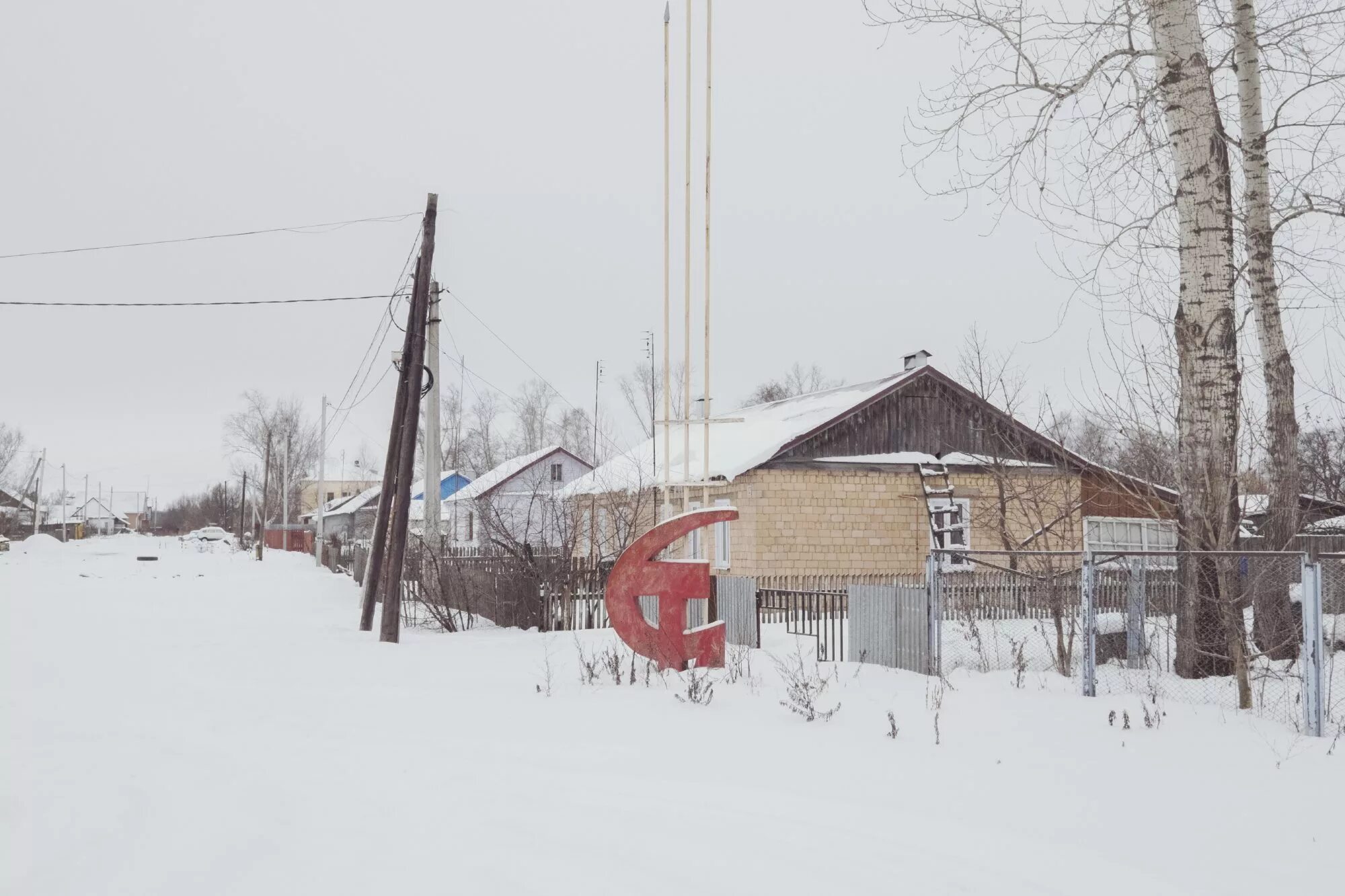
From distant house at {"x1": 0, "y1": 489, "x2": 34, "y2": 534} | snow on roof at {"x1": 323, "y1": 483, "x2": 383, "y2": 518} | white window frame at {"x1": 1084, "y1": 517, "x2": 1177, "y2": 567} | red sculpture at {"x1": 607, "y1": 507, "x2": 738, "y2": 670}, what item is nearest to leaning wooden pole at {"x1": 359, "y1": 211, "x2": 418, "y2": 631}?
red sculpture at {"x1": 607, "y1": 507, "x2": 738, "y2": 670}

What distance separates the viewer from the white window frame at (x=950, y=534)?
21578 millimetres

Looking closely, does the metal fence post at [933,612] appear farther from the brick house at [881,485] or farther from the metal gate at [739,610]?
the brick house at [881,485]

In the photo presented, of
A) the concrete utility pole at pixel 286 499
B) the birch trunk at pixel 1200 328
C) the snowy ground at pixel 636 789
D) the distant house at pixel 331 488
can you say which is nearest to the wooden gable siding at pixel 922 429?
the snowy ground at pixel 636 789

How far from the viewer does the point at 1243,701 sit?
318 inches

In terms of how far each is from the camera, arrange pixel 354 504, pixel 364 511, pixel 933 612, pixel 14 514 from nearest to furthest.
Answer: pixel 933 612 → pixel 364 511 → pixel 354 504 → pixel 14 514

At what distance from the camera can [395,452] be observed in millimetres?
16484

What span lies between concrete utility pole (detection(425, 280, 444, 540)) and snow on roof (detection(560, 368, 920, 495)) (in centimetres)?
431

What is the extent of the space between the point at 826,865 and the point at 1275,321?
8.79 m

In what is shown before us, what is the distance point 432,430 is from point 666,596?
11.2 m

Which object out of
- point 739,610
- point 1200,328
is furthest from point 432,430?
point 1200,328

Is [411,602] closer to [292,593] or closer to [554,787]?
[292,593]

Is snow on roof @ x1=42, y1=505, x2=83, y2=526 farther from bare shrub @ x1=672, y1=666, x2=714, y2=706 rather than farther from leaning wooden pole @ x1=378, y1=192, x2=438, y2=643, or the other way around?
bare shrub @ x1=672, y1=666, x2=714, y2=706

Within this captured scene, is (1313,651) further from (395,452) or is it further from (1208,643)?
(395,452)

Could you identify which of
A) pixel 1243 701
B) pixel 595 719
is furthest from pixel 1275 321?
pixel 595 719
